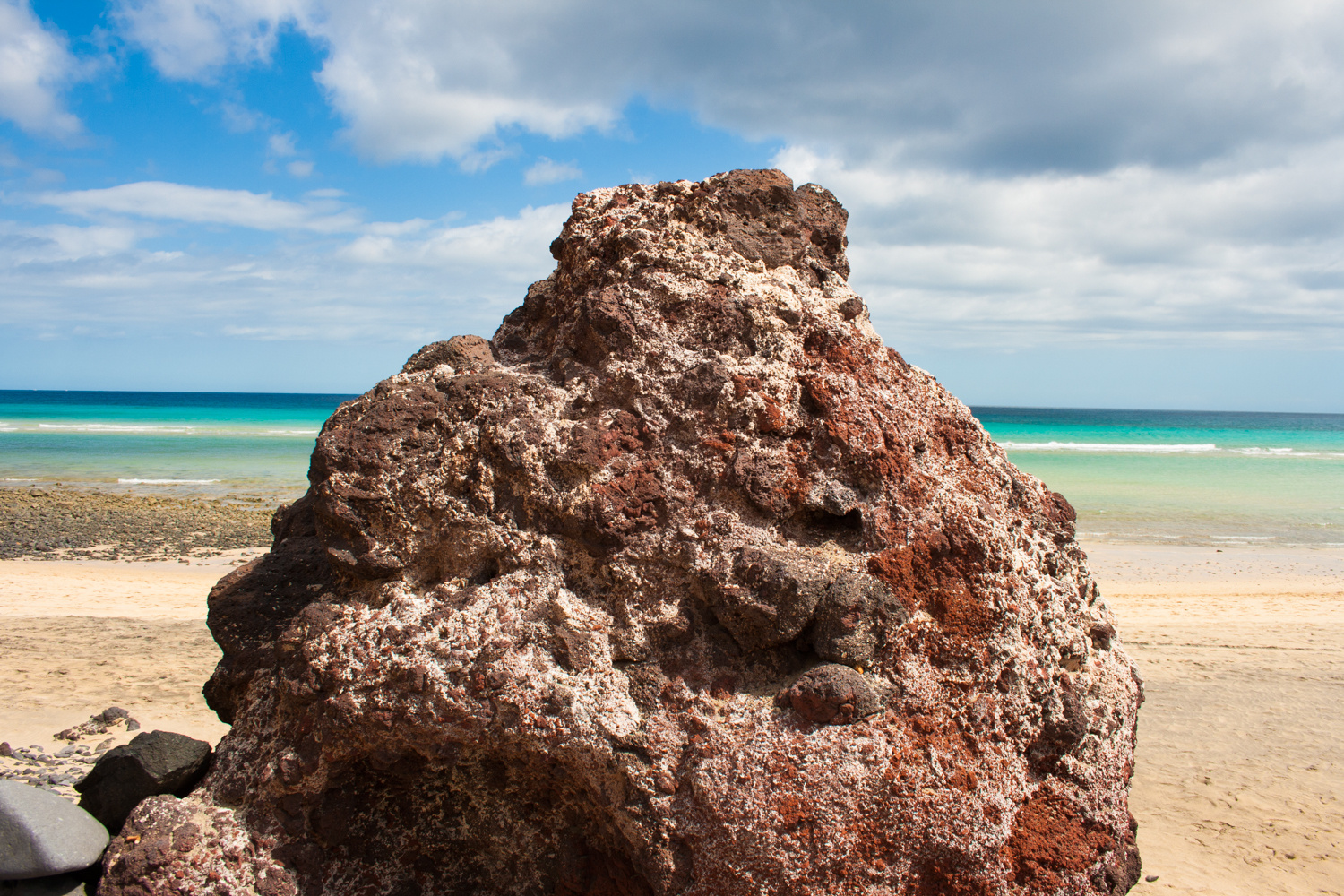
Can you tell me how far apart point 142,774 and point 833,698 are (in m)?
2.18

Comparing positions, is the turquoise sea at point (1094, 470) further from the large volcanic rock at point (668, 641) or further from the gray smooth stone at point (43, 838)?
the gray smooth stone at point (43, 838)

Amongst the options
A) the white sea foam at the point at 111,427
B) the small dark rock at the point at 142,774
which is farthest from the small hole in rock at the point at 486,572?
the white sea foam at the point at 111,427

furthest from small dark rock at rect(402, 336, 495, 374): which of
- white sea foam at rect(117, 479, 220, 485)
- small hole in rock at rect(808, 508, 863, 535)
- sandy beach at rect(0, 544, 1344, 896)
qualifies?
white sea foam at rect(117, 479, 220, 485)

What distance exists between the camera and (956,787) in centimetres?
221

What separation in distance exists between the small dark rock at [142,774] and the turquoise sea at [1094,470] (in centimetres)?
1287

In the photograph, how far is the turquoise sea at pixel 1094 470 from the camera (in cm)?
1461

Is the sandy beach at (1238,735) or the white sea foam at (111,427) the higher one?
the white sea foam at (111,427)

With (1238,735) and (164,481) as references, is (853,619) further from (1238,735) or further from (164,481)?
(164,481)

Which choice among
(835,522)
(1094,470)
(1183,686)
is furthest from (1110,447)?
(835,522)

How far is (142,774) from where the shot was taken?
268cm

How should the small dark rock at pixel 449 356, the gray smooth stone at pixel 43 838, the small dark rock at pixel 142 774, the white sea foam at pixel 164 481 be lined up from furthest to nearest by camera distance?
the white sea foam at pixel 164 481, the small dark rock at pixel 449 356, the small dark rock at pixel 142 774, the gray smooth stone at pixel 43 838

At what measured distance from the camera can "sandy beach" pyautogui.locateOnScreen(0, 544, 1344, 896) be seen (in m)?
3.81

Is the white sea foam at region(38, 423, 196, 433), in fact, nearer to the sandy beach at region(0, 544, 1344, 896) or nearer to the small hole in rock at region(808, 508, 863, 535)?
the sandy beach at region(0, 544, 1344, 896)

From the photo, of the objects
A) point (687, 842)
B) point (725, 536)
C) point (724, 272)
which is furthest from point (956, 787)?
point (724, 272)
